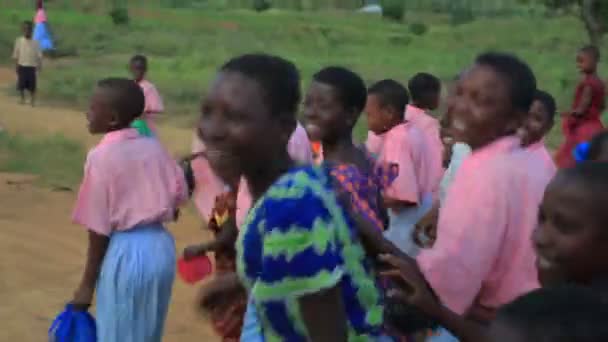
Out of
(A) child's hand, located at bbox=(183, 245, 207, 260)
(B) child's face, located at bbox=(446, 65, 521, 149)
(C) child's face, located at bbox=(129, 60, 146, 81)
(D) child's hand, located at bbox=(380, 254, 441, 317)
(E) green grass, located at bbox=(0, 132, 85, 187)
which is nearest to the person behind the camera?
(D) child's hand, located at bbox=(380, 254, 441, 317)

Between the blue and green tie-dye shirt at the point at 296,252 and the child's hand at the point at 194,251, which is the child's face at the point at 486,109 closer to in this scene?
the blue and green tie-dye shirt at the point at 296,252

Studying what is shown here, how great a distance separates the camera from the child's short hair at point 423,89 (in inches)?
286

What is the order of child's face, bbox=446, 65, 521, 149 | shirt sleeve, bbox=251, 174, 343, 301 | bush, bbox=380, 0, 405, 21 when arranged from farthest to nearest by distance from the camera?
bush, bbox=380, 0, 405, 21 → child's face, bbox=446, 65, 521, 149 → shirt sleeve, bbox=251, 174, 343, 301

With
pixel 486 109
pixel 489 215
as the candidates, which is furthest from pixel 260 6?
pixel 489 215

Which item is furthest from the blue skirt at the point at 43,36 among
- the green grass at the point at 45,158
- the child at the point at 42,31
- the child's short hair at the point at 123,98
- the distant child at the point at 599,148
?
the distant child at the point at 599,148

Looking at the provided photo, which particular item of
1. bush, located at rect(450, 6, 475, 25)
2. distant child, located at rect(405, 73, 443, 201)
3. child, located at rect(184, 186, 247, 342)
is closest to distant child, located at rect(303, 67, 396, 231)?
child, located at rect(184, 186, 247, 342)

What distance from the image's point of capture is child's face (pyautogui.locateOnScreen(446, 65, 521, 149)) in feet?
10.1

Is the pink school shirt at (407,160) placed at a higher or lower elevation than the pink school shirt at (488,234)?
lower

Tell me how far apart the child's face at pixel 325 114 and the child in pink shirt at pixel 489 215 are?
129cm

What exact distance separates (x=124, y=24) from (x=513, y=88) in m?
39.2

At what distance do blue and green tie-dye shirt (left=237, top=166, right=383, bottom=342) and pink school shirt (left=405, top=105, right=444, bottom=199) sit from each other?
10.9 ft

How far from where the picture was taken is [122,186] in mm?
4621

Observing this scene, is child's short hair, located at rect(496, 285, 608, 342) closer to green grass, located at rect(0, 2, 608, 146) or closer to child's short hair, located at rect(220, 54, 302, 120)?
child's short hair, located at rect(220, 54, 302, 120)

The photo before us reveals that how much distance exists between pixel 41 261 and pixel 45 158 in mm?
5799
